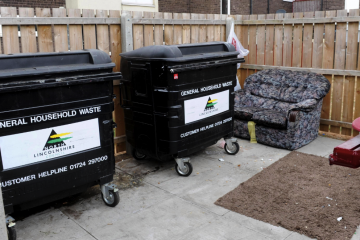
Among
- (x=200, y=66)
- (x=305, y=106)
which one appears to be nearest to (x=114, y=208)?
(x=200, y=66)

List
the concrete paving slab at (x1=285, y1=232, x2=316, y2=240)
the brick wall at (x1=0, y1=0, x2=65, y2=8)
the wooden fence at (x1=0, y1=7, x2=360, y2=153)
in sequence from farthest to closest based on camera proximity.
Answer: the brick wall at (x1=0, y1=0, x2=65, y2=8) < the wooden fence at (x1=0, y1=7, x2=360, y2=153) < the concrete paving slab at (x1=285, y1=232, x2=316, y2=240)

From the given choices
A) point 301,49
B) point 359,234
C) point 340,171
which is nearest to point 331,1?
point 301,49

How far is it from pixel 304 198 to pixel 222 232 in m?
1.15

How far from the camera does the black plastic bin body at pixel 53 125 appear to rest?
300 cm

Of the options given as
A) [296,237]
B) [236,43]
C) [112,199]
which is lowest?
[296,237]

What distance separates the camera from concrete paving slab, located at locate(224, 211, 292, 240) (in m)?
3.15

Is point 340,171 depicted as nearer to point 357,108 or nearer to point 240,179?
point 240,179

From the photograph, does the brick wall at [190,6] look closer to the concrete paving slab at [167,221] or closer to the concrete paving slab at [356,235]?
the concrete paving slab at [167,221]

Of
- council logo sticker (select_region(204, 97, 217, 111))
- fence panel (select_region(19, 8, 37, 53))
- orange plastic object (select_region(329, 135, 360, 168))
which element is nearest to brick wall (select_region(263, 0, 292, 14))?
council logo sticker (select_region(204, 97, 217, 111))

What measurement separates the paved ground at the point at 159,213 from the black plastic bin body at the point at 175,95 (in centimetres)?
38

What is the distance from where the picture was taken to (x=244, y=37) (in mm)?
7211

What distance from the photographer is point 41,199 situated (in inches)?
130

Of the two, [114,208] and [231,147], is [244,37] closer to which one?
[231,147]

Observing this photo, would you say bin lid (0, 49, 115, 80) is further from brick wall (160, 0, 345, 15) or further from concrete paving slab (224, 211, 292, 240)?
brick wall (160, 0, 345, 15)
